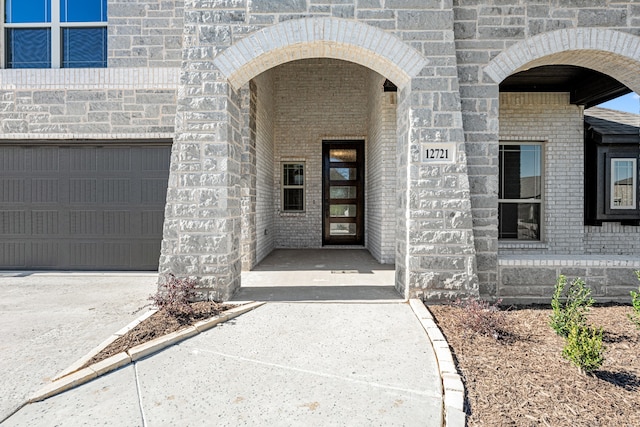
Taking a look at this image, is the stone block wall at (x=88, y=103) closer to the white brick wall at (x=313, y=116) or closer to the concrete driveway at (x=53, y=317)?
the concrete driveway at (x=53, y=317)

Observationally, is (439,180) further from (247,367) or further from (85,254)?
(85,254)

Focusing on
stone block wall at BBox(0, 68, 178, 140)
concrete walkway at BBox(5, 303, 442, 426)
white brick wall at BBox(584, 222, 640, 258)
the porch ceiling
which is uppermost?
the porch ceiling

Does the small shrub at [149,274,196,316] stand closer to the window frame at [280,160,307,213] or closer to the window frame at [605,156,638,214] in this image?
the window frame at [280,160,307,213]

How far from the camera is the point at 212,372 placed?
2865 mm

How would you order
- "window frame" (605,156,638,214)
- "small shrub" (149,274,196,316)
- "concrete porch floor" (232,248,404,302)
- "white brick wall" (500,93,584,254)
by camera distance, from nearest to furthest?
"small shrub" (149,274,196,316)
"concrete porch floor" (232,248,404,302)
"window frame" (605,156,638,214)
"white brick wall" (500,93,584,254)

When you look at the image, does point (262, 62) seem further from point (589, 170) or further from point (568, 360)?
point (589, 170)

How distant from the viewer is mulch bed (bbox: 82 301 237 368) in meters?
3.12

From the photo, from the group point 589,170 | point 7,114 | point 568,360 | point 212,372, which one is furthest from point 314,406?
point 589,170

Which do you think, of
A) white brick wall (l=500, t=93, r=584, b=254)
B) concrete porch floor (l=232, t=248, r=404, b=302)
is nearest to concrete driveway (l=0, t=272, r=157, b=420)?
concrete porch floor (l=232, t=248, r=404, b=302)

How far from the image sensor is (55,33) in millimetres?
→ 6172

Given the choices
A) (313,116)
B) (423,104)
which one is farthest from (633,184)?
(313,116)

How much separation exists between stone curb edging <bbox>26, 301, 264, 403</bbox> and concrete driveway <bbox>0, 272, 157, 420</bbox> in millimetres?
112

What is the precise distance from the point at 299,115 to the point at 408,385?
322 inches

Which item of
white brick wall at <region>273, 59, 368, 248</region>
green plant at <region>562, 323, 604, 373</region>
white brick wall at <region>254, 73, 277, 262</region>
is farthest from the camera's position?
white brick wall at <region>273, 59, 368, 248</region>
